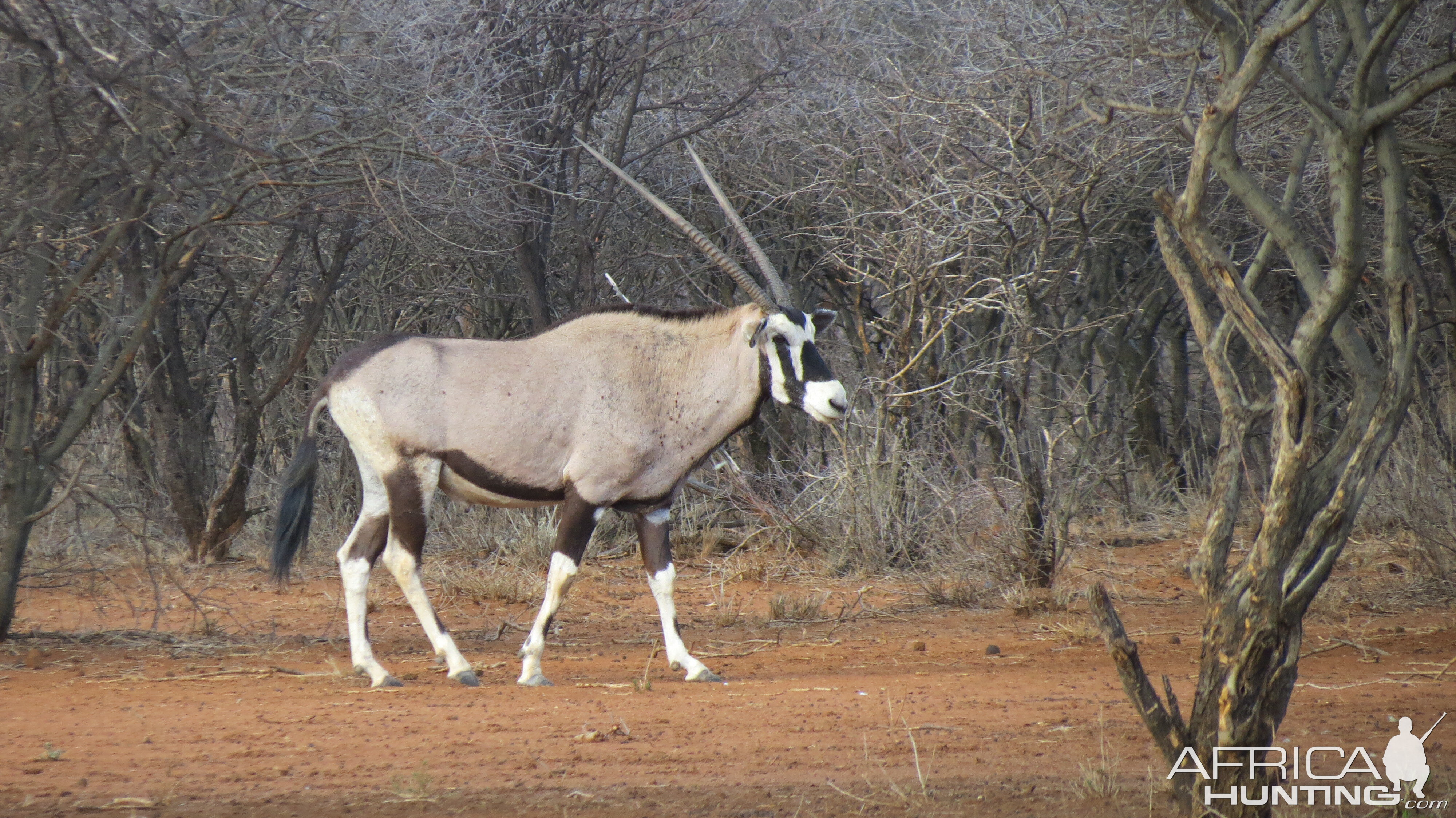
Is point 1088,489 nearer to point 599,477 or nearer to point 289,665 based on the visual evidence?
point 599,477

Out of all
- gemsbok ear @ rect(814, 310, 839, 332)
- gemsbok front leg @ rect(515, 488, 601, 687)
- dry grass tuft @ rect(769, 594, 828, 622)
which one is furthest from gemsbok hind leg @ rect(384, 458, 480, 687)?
dry grass tuft @ rect(769, 594, 828, 622)

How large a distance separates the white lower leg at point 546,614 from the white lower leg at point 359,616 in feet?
2.26

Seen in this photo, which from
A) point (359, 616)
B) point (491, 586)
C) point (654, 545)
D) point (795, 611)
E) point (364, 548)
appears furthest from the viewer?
point (491, 586)

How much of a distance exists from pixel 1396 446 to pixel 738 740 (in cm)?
736

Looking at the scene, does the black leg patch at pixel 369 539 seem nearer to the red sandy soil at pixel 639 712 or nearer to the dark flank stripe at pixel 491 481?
the dark flank stripe at pixel 491 481

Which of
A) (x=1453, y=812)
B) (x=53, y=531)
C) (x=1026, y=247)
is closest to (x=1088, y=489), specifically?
(x=1026, y=247)

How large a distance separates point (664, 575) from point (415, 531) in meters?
1.28

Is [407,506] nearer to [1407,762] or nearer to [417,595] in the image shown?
[417,595]

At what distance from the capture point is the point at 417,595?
6.70m

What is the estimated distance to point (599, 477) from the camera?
6703 mm

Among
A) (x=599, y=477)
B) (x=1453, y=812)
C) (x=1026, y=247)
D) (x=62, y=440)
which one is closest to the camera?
(x=1453, y=812)

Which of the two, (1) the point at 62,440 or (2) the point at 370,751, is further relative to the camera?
(1) the point at 62,440

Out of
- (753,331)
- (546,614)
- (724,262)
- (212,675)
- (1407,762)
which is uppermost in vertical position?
(724,262)

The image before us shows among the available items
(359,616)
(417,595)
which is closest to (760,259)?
(417,595)
